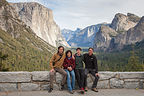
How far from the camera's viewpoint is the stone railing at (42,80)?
5.48 metres

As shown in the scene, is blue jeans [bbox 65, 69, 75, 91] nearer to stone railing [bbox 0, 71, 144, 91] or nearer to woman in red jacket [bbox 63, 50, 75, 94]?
woman in red jacket [bbox 63, 50, 75, 94]

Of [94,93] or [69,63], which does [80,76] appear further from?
[94,93]

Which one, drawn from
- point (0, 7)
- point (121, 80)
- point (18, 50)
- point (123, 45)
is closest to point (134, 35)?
point (123, 45)

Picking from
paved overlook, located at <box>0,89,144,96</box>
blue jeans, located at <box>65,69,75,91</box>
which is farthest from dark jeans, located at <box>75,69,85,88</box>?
paved overlook, located at <box>0,89,144,96</box>

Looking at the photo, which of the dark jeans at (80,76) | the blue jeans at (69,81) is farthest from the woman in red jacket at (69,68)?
the dark jeans at (80,76)

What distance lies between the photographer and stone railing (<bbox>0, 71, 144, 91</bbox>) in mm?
5484

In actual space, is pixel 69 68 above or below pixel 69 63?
below

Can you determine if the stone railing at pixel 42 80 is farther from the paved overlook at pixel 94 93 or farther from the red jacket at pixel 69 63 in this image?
the red jacket at pixel 69 63

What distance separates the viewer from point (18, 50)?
5064 inches

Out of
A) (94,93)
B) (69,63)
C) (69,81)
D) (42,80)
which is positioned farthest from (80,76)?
(42,80)

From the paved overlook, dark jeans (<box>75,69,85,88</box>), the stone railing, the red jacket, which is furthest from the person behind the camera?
the red jacket

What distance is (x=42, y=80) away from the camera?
569 cm

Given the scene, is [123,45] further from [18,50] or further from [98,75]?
[98,75]

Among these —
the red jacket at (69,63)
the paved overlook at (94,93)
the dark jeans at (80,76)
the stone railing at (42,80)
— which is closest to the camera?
the paved overlook at (94,93)
